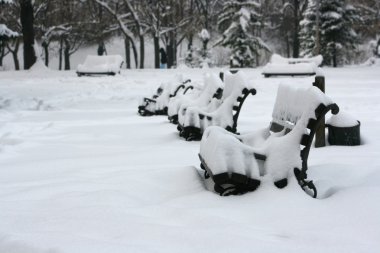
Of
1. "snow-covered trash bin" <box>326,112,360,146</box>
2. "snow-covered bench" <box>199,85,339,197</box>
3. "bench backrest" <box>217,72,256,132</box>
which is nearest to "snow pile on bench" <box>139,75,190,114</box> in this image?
"bench backrest" <box>217,72,256,132</box>

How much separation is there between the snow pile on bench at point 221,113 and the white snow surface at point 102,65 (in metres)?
16.3

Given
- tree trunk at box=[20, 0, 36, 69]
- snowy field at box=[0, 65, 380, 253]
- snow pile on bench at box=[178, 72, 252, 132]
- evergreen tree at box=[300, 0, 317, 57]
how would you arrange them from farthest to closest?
1. evergreen tree at box=[300, 0, 317, 57]
2. tree trunk at box=[20, 0, 36, 69]
3. snow pile on bench at box=[178, 72, 252, 132]
4. snowy field at box=[0, 65, 380, 253]

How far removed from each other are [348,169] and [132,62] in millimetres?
53771

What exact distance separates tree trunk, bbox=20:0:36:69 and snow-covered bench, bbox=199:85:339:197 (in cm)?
2275

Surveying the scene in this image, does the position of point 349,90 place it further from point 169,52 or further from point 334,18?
point 169,52

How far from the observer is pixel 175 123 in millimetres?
8375

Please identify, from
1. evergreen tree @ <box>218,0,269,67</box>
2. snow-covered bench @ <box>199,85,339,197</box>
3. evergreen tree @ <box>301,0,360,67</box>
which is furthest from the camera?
evergreen tree @ <box>301,0,360,67</box>

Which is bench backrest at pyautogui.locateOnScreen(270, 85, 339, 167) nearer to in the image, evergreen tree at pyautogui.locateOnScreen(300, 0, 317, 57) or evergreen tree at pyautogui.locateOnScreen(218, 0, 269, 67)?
evergreen tree at pyautogui.locateOnScreen(218, 0, 269, 67)

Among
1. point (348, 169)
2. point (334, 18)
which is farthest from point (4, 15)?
point (348, 169)

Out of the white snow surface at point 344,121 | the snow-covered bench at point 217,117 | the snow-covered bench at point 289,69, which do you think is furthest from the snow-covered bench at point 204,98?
the snow-covered bench at point 289,69

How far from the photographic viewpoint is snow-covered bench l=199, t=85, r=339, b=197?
3303mm

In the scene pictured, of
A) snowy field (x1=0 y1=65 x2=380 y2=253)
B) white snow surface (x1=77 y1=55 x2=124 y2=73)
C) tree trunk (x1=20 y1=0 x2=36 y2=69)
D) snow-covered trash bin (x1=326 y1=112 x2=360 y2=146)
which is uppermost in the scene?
tree trunk (x1=20 y1=0 x2=36 y2=69)

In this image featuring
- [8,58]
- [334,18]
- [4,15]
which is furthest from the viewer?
[8,58]

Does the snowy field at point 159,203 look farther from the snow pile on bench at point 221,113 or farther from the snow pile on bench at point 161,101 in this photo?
the snow pile on bench at point 161,101
